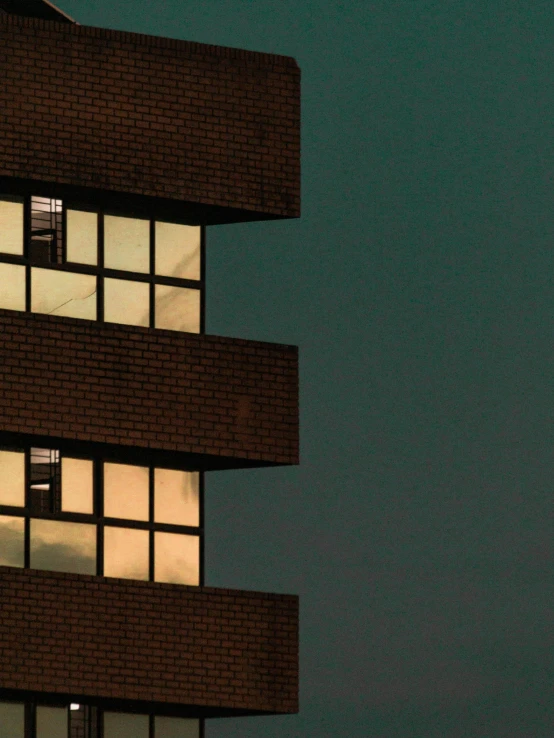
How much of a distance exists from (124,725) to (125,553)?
2.25 meters

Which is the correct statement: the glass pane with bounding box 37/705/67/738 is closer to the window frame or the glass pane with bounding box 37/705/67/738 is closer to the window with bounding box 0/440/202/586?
the window frame

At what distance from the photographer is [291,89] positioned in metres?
41.7

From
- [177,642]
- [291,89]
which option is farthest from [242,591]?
[291,89]

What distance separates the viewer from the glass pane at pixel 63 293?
39.7 m

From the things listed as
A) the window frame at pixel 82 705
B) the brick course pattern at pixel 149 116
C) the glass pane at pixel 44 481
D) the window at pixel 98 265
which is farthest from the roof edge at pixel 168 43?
the window frame at pixel 82 705

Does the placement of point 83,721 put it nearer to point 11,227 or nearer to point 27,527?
point 27,527

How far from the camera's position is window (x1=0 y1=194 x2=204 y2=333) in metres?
39.7

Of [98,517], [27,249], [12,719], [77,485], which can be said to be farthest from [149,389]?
[12,719]

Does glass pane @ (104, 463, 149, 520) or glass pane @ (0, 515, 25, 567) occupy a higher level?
glass pane @ (104, 463, 149, 520)

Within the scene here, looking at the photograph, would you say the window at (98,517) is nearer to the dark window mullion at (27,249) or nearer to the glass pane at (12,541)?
the glass pane at (12,541)

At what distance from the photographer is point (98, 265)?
1585 inches

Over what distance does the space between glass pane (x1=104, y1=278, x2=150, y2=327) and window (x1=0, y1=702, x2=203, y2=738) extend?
519 cm

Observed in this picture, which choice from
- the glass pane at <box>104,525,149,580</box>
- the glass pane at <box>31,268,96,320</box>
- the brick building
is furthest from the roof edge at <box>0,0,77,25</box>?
the glass pane at <box>104,525,149,580</box>

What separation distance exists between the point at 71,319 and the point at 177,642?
174 inches
